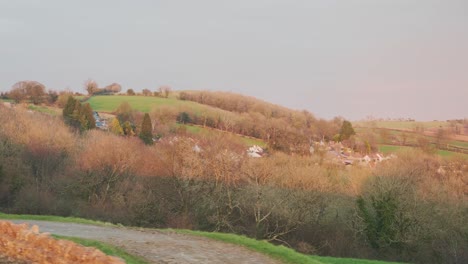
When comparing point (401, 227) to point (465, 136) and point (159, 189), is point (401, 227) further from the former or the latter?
point (465, 136)

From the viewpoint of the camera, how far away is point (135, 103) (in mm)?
117250

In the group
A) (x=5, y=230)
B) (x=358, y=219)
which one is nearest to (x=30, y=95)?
(x=358, y=219)

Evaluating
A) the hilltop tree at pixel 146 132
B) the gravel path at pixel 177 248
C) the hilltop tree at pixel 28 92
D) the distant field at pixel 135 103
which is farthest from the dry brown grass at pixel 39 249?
the hilltop tree at pixel 28 92

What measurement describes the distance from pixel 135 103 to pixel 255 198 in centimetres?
8143

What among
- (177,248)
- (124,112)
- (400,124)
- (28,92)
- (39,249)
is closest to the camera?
(39,249)

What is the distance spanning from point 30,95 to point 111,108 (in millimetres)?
18386

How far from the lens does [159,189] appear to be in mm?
45438

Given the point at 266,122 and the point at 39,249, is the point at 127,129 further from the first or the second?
the point at 39,249

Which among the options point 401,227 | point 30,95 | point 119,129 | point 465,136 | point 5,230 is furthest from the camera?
point 30,95

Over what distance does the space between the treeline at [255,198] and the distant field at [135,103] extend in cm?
6071

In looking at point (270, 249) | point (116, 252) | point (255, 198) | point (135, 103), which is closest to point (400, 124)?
point (135, 103)

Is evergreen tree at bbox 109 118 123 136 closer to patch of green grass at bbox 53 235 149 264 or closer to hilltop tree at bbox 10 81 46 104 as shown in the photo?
hilltop tree at bbox 10 81 46 104

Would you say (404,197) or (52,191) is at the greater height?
(404,197)

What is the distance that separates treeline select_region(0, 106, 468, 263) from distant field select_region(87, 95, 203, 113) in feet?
199
